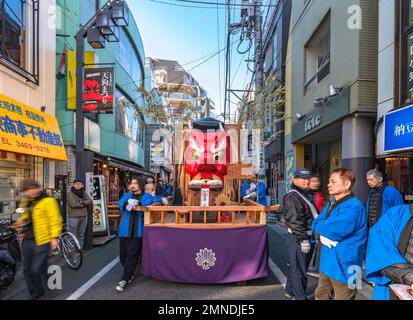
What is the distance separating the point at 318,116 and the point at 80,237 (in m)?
7.85

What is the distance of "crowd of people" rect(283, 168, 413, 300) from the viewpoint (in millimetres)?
2359

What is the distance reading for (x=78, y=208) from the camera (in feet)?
24.8

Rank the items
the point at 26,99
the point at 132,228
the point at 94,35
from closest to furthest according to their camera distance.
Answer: the point at 132,228, the point at 94,35, the point at 26,99

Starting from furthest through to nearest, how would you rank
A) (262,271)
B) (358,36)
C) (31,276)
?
(358,36), (262,271), (31,276)

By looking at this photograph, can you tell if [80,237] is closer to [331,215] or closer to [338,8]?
[331,215]

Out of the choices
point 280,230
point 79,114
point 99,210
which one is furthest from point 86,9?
point 280,230

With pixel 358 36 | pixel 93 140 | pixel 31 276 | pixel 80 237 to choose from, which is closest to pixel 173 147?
pixel 80 237

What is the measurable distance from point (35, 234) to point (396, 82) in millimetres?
7346

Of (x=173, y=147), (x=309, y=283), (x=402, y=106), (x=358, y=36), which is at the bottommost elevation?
(x=309, y=283)

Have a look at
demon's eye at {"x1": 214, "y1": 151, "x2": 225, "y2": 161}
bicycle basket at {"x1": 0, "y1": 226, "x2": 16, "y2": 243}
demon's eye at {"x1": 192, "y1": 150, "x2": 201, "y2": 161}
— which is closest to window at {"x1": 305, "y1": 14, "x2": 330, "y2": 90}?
demon's eye at {"x1": 214, "y1": 151, "x2": 225, "y2": 161}

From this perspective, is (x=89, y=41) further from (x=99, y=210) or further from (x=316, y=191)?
(x=316, y=191)

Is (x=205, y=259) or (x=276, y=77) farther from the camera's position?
(x=276, y=77)

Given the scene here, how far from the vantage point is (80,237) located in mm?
7707

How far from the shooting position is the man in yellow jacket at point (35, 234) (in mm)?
4527
